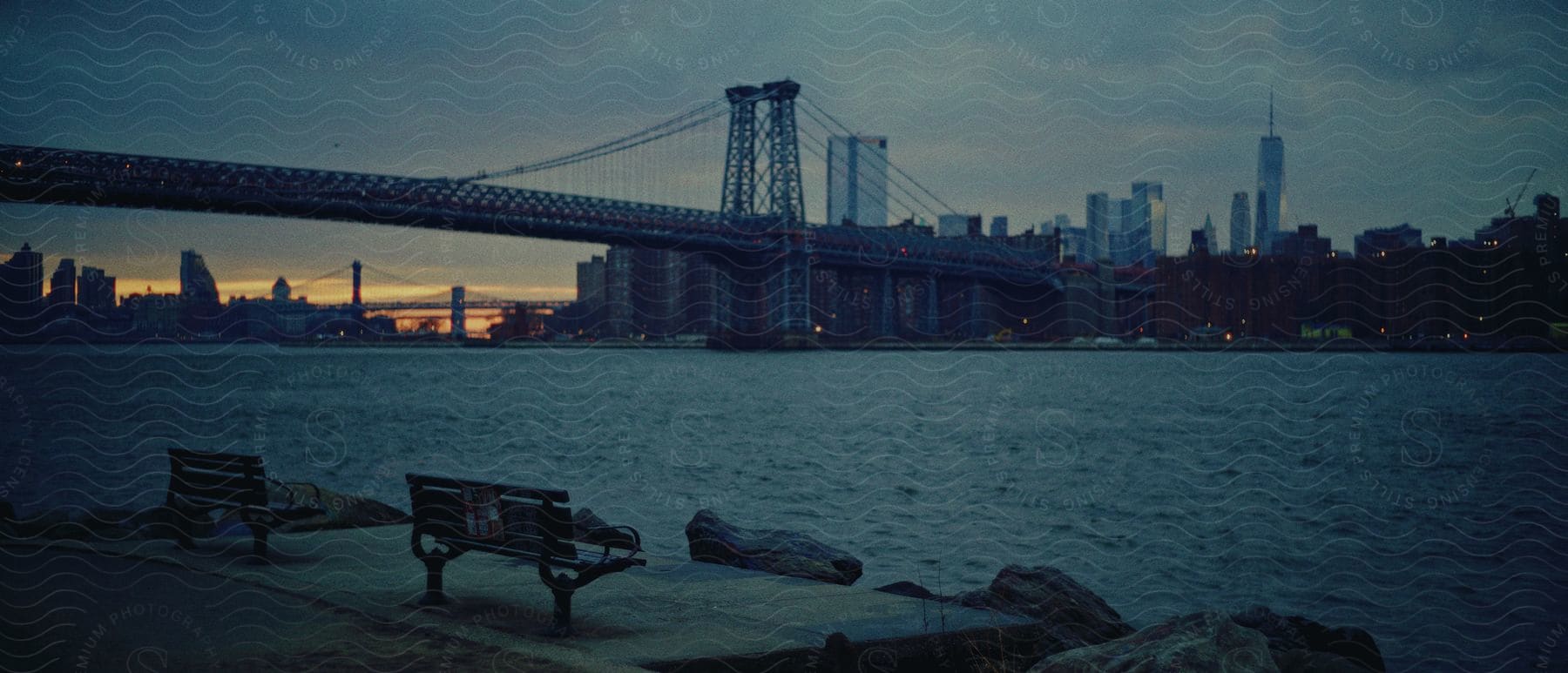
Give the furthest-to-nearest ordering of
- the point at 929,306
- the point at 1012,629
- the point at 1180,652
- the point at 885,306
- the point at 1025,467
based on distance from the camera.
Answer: the point at 885,306 < the point at 929,306 < the point at 1025,467 < the point at 1012,629 < the point at 1180,652

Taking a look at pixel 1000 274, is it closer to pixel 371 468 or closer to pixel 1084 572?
pixel 371 468

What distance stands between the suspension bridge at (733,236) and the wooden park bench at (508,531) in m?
16.5

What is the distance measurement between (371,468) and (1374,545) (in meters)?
14.7

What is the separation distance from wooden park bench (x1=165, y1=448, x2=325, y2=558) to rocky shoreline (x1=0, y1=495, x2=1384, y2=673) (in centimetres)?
20

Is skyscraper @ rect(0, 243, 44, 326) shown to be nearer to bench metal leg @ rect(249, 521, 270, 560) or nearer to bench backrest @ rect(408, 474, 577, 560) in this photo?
bench metal leg @ rect(249, 521, 270, 560)

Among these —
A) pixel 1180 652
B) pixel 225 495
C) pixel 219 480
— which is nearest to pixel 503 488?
pixel 225 495

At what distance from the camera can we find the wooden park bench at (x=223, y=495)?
20.5 ft

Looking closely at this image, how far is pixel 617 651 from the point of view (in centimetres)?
461

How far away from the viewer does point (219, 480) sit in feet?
21.2

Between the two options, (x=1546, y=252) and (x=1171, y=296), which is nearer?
(x=1546, y=252)

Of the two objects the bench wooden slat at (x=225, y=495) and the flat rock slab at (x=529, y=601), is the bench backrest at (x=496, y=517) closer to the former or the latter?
the flat rock slab at (x=529, y=601)

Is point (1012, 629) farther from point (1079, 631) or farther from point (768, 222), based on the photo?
point (768, 222)

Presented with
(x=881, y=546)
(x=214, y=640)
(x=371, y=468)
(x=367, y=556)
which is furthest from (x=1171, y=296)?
(x=214, y=640)

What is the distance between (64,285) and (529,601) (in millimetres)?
3289
